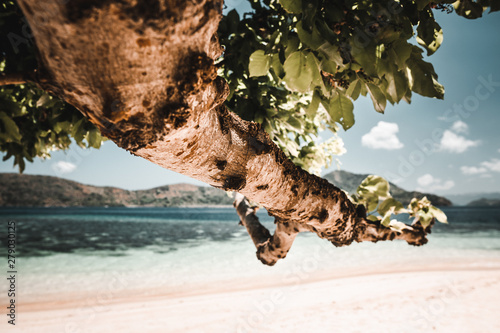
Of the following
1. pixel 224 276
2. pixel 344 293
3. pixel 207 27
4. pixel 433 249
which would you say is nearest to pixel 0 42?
pixel 207 27

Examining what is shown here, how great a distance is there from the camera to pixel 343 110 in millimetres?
1238

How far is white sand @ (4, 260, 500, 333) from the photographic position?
6793 millimetres

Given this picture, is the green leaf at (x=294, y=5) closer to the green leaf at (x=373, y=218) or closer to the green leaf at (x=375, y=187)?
the green leaf at (x=375, y=187)

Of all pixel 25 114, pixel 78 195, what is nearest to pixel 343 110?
pixel 25 114

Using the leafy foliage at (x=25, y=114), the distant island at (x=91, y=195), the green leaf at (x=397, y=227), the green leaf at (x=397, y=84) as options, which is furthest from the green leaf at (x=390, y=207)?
the distant island at (x=91, y=195)

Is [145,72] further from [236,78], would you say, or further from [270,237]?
[270,237]

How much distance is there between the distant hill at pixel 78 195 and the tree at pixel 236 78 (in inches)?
3102

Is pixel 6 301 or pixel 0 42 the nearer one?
pixel 0 42

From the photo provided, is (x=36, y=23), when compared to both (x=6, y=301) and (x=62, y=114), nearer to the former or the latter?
(x=62, y=114)

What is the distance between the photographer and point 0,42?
5.38ft

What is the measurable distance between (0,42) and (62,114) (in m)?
0.59

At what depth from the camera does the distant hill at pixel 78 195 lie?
8631 cm

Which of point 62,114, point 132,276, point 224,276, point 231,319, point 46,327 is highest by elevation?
point 62,114

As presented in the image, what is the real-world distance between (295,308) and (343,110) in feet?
28.1
